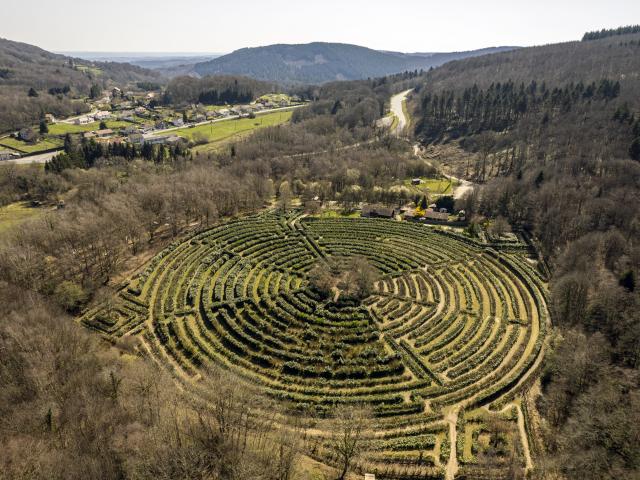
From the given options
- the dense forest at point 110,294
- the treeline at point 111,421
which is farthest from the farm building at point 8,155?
the treeline at point 111,421

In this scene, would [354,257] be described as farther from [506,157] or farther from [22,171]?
[22,171]

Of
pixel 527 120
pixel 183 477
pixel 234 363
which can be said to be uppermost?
pixel 527 120

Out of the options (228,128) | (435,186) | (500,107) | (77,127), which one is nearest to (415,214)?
(435,186)

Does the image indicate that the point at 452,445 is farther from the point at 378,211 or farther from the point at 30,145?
the point at 30,145

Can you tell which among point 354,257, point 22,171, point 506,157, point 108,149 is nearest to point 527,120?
point 506,157

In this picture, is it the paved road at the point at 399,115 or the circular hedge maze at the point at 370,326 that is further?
the paved road at the point at 399,115

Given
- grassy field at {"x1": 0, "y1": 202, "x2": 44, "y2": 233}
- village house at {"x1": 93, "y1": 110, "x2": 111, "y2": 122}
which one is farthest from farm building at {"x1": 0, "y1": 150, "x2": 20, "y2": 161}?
village house at {"x1": 93, "y1": 110, "x2": 111, "y2": 122}

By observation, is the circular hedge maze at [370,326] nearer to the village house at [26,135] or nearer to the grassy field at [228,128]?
the grassy field at [228,128]
